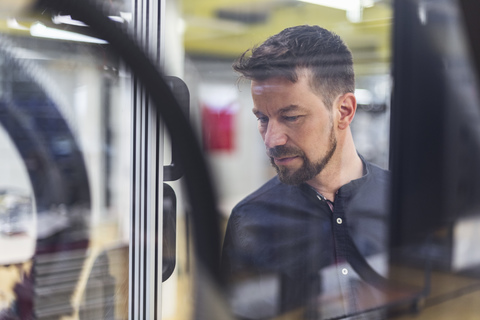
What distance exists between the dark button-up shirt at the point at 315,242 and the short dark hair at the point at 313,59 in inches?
9.2

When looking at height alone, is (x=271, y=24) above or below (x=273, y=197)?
above

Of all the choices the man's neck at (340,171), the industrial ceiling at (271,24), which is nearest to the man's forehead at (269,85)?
the industrial ceiling at (271,24)

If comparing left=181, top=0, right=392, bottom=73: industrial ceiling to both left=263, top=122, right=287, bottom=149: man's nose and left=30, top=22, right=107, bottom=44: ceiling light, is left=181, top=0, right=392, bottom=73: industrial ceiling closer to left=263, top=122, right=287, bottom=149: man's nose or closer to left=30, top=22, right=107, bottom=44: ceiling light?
left=263, top=122, right=287, bottom=149: man's nose

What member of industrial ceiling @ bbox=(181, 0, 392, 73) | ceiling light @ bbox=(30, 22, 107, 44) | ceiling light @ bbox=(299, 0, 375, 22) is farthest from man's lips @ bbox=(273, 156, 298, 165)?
ceiling light @ bbox=(30, 22, 107, 44)

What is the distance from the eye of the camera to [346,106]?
1.37 metres

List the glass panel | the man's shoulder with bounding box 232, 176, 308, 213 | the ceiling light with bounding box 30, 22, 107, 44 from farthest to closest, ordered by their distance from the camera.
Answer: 1. the glass panel
2. the ceiling light with bounding box 30, 22, 107, 44
3. the man's shoulder with bounding box 232, 176, 308, 213

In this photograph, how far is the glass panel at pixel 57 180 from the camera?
1.82 meters

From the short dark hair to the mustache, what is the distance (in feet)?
0.50

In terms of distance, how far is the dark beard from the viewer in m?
1.40

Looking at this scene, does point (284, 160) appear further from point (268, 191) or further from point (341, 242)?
point (341, 242)

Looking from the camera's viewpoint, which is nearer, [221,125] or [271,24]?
[271,24]

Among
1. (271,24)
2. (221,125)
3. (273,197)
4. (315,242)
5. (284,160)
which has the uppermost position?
(271,24)

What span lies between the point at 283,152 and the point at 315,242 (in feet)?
0.93

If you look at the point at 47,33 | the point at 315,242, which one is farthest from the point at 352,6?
the point at 47,33
